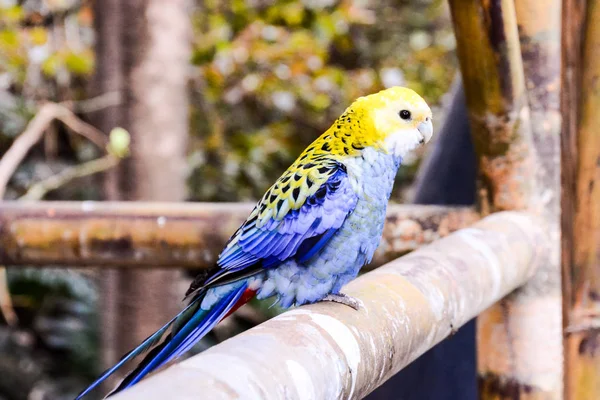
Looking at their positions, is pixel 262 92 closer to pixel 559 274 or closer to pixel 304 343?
pixel 559 274

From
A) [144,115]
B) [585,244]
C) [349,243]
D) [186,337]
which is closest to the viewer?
[186,337]

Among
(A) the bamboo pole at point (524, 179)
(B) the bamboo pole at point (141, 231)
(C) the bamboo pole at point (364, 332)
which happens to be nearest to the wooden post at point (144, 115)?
(B) the bamboo pole at point (141, 231)

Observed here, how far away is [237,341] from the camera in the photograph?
0.45 m

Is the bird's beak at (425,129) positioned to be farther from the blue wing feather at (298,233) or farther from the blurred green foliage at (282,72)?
the blurred green foliage at (282,72)

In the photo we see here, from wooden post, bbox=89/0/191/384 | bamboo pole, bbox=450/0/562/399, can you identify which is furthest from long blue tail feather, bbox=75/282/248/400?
wooden post, bbox=89/0/191/384

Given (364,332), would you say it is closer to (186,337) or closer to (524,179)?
(186,337)

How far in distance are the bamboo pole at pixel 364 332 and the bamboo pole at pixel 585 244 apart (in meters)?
0.15

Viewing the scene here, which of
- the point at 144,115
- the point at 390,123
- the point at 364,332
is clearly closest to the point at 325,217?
the point at 390,123

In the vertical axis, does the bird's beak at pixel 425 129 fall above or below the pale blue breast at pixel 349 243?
above

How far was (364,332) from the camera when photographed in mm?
589

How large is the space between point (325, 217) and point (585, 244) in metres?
0.54

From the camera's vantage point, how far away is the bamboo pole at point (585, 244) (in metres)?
1.14

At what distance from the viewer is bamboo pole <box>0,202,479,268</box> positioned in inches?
48.8

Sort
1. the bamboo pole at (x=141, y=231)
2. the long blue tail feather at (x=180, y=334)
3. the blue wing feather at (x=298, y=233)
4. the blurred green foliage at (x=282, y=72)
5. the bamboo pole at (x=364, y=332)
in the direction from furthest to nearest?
the blurred green foliage at (x=282, y=72)
the bamboo pole at (x=141, y=231)
the blue wing feather at (x=298, y=233)
the long blue tail feather at (x=180, y=334)
the bamboo pole at (x=364, y=332)
